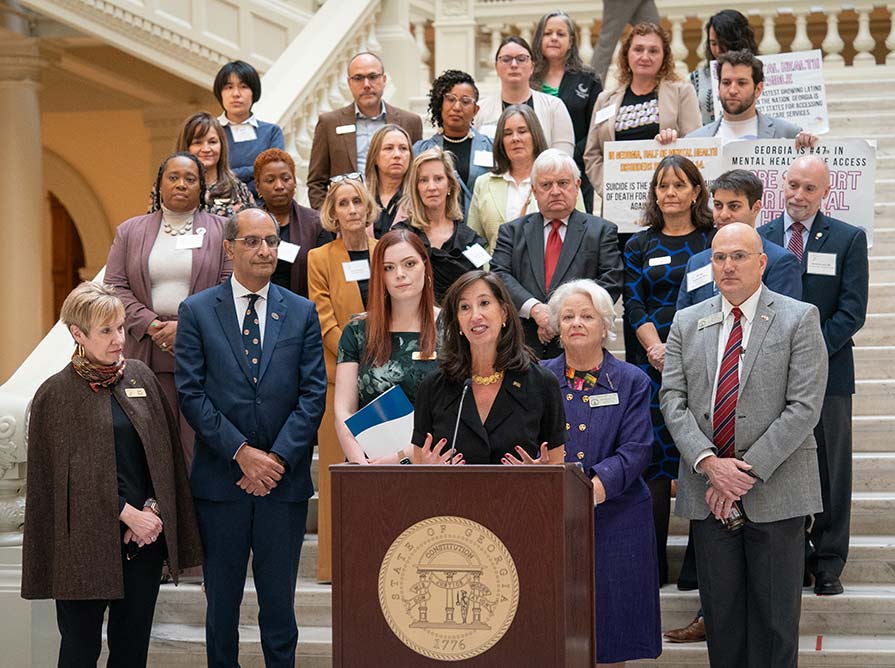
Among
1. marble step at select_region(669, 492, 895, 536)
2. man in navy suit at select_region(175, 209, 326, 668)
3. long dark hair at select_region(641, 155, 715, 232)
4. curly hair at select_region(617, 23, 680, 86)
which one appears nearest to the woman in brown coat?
man in navy suit at select_region(175, 209, 326, 668)

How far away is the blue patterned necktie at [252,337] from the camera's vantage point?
4.68 metres

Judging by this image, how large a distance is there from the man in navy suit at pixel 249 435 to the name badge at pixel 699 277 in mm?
1487

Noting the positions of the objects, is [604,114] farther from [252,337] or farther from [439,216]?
[252,337]

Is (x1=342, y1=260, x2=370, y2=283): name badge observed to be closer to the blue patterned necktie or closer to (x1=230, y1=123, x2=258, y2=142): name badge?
the blue patterned necktie

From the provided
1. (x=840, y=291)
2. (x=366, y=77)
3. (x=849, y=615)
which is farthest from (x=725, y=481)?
(x=366, y=77)

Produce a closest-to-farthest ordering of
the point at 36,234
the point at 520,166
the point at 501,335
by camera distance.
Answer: the point at 501,335 → the point at 520,166 → the point at 36,234

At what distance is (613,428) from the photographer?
464 centimetres

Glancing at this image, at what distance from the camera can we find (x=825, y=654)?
16.6ft

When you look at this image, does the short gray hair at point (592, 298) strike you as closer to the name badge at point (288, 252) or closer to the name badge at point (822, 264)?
the name badge at point (822, 264)

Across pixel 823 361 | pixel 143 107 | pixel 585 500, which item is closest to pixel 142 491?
pixel 585 500

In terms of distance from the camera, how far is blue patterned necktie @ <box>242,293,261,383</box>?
4684 mm

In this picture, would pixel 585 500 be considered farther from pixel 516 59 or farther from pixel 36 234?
pixel 36 234

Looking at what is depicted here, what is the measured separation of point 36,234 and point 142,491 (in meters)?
7.80

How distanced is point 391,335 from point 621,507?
100 cm
